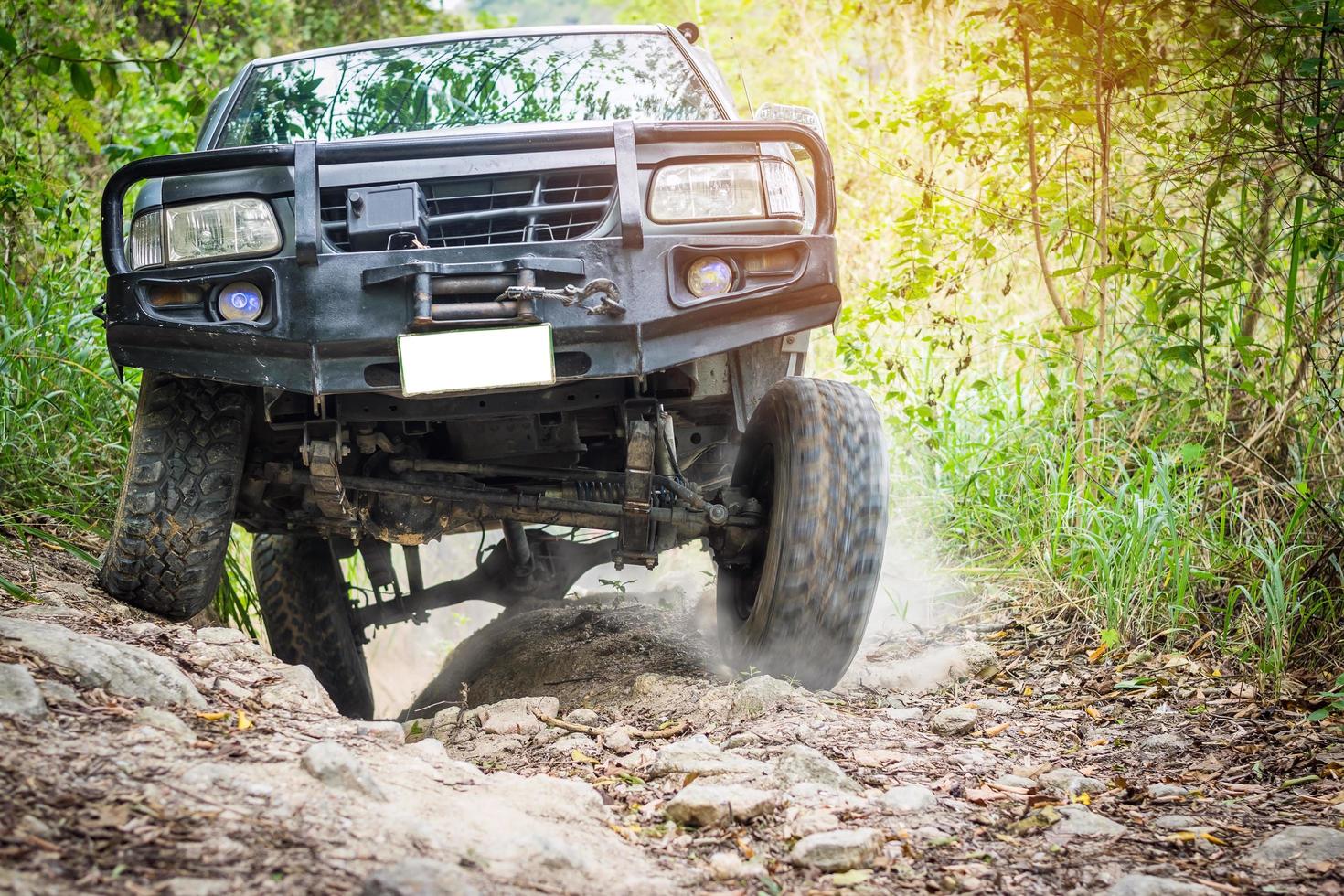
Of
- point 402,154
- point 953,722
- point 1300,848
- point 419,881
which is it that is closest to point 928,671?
point 953,722

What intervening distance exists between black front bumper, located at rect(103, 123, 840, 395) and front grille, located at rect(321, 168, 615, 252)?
88 mm

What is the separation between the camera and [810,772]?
2.35 meters

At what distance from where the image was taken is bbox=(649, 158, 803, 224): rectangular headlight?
2.81 meters

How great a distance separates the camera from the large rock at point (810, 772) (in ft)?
7.61

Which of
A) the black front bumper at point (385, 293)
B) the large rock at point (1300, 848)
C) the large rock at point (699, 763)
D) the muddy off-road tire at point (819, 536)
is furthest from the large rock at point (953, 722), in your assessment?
the black front bumper at point (385, 293)

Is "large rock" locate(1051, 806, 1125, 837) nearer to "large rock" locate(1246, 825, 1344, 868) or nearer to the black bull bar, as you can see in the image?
"large rock" locate(1246, 825, 1344, 868)

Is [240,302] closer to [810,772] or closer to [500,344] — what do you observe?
[500,344]

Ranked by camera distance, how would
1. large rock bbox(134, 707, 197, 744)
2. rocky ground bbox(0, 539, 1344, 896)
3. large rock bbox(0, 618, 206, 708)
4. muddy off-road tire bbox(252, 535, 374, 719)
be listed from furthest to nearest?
muddy off-road tire bbox(252, 535, 374, 719) < large rock bbox(0, 618, 206, 708) < large rock bbox(134, 707, 197, 744) < rocky ground bbox(0, 539, 1344, 896)

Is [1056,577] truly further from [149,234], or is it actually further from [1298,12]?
[149,234]

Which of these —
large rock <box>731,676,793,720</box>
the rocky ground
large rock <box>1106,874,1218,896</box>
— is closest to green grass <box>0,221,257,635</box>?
the rocky ground

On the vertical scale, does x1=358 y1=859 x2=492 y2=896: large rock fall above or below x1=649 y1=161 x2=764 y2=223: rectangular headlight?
below

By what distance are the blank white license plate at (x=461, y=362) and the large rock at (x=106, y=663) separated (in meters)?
0.80

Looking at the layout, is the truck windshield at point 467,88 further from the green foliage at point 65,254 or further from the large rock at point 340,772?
the large rock at point 340,772

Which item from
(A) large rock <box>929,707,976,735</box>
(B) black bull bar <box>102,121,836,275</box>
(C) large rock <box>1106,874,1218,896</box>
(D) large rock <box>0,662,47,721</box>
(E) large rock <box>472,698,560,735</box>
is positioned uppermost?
(B) black bull bar <box>102,121,836,275</box>
